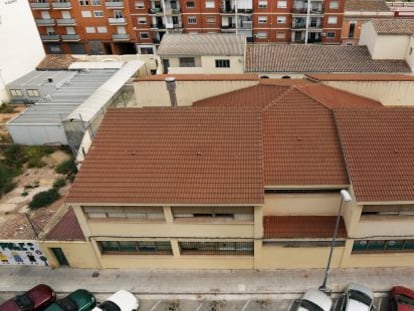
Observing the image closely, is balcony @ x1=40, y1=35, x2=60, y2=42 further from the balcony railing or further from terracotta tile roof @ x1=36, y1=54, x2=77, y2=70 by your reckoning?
terracotta tile roof @ x1=36, y1=54, x2=77, y2=70

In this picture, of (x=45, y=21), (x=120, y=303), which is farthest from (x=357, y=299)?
(x=45, y=21)

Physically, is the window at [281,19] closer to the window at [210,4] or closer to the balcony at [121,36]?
the window at [210,4]

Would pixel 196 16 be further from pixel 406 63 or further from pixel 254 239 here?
pixel 254 239

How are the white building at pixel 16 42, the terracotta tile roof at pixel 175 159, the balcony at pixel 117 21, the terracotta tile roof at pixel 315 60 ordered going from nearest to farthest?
1. the terracotta tile roof at pixel 175 159
2. the terracotta tile roof at pixel 315 60
3. the white building at pixel 16 42
4. the balcony at pixel 117 21

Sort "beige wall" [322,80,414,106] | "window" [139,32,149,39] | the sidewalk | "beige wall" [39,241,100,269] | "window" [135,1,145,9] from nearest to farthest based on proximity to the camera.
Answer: the sidewalk, "beige wall" [39,241,100,269], "beige wall" [322,80,414,106], "window" [135,1,145,9], "window" [139,32,149,39]

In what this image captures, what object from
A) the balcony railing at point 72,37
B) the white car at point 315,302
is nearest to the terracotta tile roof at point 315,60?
the white car at point 315,302

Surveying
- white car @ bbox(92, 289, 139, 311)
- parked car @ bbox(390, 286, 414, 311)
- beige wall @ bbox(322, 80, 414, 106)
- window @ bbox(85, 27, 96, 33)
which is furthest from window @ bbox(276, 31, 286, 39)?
white car @ bbox(92, 289, 139, 311)
